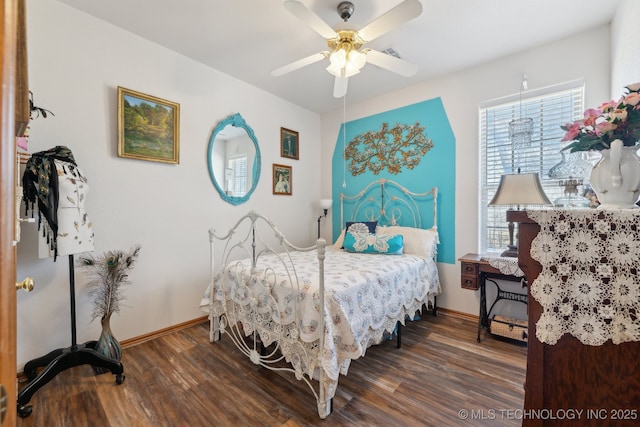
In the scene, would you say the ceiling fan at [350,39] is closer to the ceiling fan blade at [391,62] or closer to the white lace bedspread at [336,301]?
the ceiling fan blade at [391,62]

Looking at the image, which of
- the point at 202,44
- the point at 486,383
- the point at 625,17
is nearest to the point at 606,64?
the point at 625,17

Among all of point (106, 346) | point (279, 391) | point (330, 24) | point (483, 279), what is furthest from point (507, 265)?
point (106, 346)

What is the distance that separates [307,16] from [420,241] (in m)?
2.36

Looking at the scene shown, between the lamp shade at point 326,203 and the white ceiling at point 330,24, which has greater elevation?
the white ceiling at point 330,24

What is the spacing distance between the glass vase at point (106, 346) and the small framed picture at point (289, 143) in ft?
8.77

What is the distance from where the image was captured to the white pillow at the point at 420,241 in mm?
2916

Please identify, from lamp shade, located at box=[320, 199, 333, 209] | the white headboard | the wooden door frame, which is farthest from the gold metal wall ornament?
the wooden door frame

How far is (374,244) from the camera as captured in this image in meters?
2.88

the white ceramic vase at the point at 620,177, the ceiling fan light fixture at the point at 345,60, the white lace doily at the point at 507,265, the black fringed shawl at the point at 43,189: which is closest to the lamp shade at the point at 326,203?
the ceiling fan light fixture at the point at 345,60

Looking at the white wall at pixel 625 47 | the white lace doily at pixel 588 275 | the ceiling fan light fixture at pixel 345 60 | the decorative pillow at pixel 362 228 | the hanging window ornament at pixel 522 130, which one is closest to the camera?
the white lace doily at pixel 588 275

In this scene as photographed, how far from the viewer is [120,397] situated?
67.5 inches

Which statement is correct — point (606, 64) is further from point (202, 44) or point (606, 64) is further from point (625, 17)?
point (202, 44)

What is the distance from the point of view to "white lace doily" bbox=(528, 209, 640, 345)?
76 centimetres

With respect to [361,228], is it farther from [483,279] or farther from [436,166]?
[483,279]
